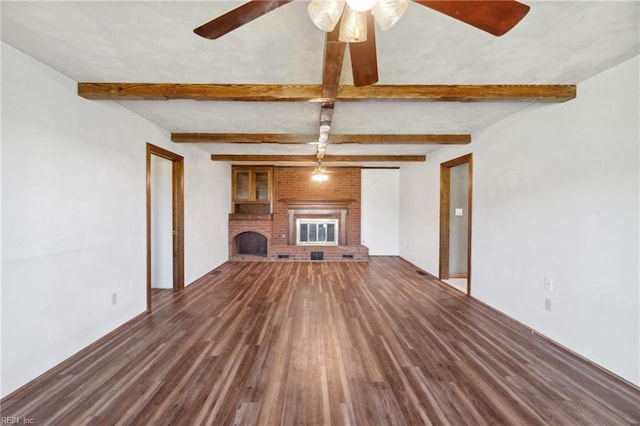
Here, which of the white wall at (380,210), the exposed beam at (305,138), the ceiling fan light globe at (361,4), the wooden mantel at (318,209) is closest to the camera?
the ceiling fan light globe at (361,4)

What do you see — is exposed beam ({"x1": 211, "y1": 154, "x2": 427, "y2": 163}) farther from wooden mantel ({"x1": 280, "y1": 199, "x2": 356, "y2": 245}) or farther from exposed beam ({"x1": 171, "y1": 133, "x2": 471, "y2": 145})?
wooden mantel ({"x1": 280, "y1": 199, "x2": 356, "y2": 245})

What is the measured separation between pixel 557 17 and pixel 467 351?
244 cm

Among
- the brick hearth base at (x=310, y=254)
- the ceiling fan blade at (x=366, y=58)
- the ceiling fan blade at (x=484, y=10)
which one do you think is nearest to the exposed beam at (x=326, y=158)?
the brick hearth base at (x=310, y=254)

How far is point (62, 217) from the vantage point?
2.03m

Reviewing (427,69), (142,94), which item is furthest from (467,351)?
(142,94)

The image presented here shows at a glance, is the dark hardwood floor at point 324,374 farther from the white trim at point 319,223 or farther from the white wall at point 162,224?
the white trim at point 319,223

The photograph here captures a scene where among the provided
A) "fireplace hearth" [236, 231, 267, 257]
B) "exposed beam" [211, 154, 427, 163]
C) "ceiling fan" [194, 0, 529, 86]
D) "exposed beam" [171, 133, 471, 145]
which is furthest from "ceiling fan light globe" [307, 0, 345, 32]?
"fireplace hearth" [236, 231, 267, 257]

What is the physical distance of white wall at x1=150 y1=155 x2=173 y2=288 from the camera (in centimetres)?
390

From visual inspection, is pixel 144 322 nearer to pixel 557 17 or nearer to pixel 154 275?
pixel 154 275

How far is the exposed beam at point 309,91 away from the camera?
85.3 inches

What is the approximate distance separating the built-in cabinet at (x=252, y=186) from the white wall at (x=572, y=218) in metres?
4.53

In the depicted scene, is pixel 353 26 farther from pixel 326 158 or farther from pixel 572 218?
pixel 326 158

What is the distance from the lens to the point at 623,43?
1.66m

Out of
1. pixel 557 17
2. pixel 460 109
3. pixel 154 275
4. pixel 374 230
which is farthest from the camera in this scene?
pixel 374 230
